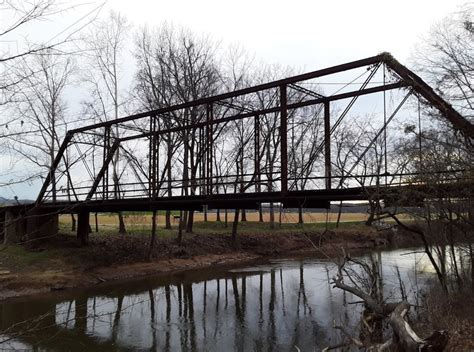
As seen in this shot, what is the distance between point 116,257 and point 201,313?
12674mm

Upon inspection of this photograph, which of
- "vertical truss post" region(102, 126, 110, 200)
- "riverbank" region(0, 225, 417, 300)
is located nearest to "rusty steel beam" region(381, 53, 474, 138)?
"riverbank" region(0, 225, 417, 300)

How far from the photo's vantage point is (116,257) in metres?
29.6

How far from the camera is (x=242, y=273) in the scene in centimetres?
2964

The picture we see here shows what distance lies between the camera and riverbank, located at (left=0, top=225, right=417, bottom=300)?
79.2 feet

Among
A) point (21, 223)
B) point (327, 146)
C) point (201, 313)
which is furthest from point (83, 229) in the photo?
point (21, 223)

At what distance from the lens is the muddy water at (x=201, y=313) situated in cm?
Answer: 1401

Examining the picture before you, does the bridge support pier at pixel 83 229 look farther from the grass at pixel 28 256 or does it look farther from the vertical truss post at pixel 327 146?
the vertical truss post at pixel 327 146

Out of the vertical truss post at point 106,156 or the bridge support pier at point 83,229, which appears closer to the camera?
the vertical truss post at point 106,156

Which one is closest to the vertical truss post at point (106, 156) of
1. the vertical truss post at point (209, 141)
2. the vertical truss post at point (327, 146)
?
the vertical truss post at point (209, 141)

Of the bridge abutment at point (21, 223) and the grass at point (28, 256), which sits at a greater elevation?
the bridge abutment at point (21, 223)

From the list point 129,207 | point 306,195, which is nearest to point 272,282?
point 129,207

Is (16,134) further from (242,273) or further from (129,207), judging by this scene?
(242,273)

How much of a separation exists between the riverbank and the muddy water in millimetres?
1813

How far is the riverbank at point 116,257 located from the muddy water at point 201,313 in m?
1.81
